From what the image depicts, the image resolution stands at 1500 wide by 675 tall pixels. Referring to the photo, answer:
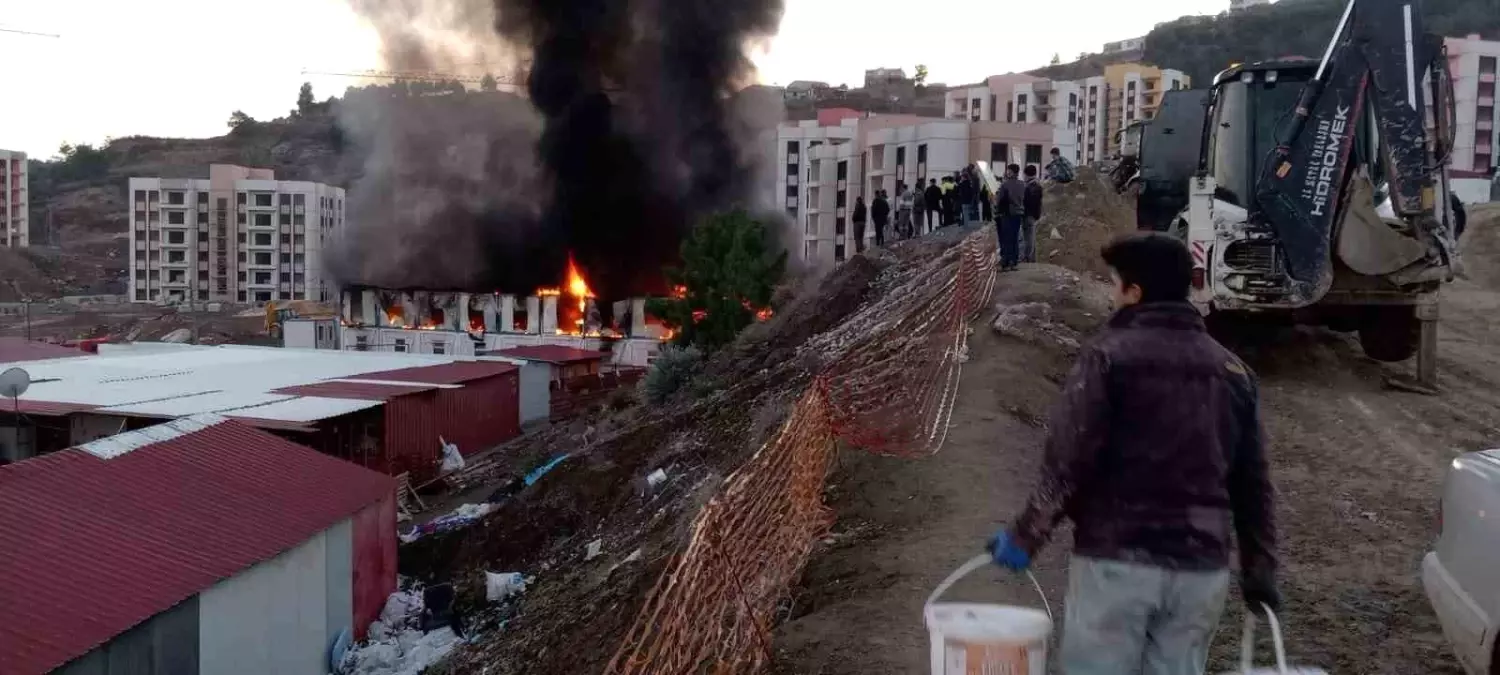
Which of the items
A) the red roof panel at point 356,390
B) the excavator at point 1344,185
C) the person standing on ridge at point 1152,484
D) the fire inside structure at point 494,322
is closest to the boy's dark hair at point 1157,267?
the person standing on ridge at point 1152,484

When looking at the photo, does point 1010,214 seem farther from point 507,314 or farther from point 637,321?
point 507,314

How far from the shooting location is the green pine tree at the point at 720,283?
1304 inches

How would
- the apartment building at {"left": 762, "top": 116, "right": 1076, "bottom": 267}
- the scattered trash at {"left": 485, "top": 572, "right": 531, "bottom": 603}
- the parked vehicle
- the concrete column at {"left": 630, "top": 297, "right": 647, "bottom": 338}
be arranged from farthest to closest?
the apartment building at {"left": 762, "top": 116, "right": 1076, "bottom": 267} < the concrete column at {"left": 630, "top": 297, "right": 647, "bottom": 338} < the scattered trash at {"left": 485, "top": 572, "right": 531, "bottom": 603} < the parked vehicle

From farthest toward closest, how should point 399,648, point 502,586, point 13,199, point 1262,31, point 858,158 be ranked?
point 13,199 < point 1262,31 < point 858,158 < point 502,586 < point 399,648

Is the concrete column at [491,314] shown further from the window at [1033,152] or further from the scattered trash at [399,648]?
the scattered trash at [399,648]

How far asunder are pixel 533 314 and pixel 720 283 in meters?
19.0

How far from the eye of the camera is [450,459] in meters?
24.7

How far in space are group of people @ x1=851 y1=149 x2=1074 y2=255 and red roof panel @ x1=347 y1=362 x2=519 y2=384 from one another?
10377mm

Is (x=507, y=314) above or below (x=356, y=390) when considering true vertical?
above

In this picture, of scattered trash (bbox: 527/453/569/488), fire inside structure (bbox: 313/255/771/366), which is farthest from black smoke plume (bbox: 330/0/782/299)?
scattered trash (bbox: 527/453/569/488)

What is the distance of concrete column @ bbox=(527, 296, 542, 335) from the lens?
165ft

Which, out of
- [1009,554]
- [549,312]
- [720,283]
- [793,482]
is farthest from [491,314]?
[1009,554]

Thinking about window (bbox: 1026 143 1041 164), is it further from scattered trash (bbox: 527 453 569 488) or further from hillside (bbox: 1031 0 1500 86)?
scattered trash (bbox: 527 453 569 488)

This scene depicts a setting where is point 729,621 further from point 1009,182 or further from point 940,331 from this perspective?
point 1009,182
